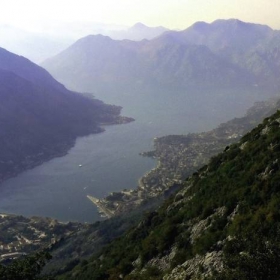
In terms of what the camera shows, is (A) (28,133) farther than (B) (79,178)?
Yes

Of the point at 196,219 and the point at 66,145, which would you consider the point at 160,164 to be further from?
the point at 196,219

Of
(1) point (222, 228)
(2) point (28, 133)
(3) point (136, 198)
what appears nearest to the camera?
(1) point (222, 228)

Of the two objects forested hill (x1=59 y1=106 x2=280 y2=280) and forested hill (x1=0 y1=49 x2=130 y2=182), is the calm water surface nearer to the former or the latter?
forested hill (x1=0 y1=49 x2=130 y2=182)

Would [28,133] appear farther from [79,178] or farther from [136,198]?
[136,198]

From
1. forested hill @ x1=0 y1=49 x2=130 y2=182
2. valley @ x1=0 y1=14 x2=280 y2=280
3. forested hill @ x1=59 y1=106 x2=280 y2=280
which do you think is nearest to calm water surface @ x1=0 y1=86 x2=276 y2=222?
valley @ x1=0 y1=14 x2=280 y2=280

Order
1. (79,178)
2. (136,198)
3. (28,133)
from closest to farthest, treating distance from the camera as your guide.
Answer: (136,198) < (79,178) < (28,133)

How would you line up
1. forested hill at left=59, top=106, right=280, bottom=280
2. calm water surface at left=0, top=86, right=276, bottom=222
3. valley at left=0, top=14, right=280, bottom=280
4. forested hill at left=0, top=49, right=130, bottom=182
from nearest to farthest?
forested hill at left=59, top=106, right=280, bottom=280 < valley at left=0, top=14, right=280, bottom=280 < calm water surface at left=0, top=86, right=276, bottom=222 < forested hill at left=0, top=49, right=130, bottom=182

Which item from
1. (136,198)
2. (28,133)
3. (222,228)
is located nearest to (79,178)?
(136,198)

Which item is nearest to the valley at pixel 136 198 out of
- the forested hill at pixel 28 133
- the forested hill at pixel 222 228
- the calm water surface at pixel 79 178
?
the forested hill at pixel 222 228
